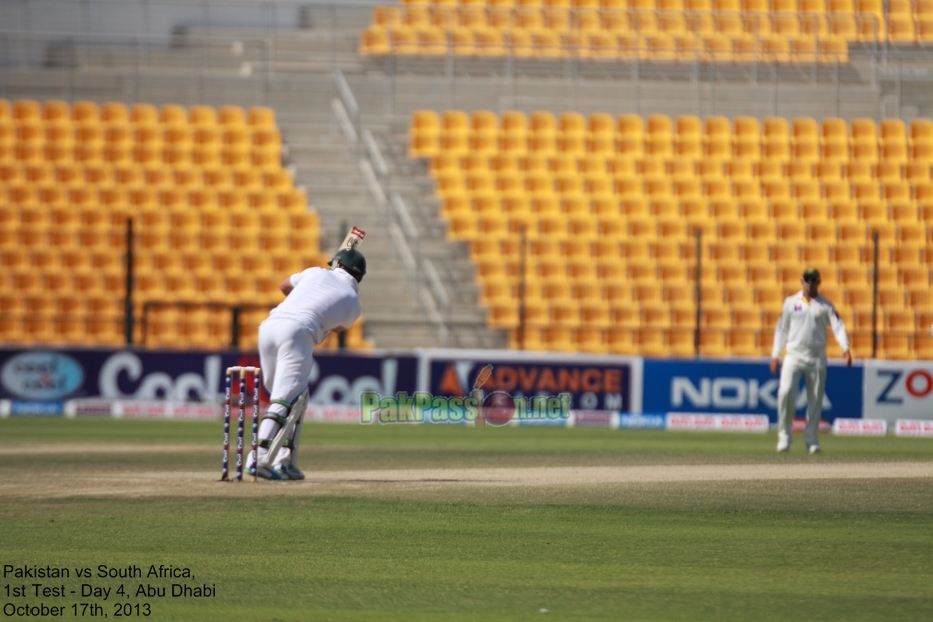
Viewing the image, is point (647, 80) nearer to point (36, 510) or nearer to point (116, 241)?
point (116, 241)

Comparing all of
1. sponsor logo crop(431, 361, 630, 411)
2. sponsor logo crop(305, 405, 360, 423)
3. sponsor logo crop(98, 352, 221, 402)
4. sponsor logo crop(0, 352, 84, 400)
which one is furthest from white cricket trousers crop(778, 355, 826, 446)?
sponsor logo crop(0, 352, 84, 400)

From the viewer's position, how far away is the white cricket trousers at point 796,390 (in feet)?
51.1

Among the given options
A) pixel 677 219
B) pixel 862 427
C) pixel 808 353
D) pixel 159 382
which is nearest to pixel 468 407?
pixel 159 382

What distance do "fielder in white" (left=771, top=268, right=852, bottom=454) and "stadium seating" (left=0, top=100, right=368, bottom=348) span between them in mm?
10767

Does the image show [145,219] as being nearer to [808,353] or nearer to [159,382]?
[159,382]

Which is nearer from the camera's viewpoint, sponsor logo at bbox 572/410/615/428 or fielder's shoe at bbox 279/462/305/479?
fielder's shoe at bbox 279/462/305/479

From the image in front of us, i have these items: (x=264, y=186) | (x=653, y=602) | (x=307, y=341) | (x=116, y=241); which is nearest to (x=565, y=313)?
(x=264, y=186)

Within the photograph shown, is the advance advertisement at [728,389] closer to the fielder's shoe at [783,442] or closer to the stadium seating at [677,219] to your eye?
the stadium seating at [677,219]

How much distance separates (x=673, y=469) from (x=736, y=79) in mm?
19526

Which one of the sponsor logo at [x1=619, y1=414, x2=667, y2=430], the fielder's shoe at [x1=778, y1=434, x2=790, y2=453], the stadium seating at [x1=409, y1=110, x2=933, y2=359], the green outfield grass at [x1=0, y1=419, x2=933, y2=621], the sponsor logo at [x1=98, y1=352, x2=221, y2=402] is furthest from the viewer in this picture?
the stadium seating at [x1=409, y1=110, x2=933, y2=359]

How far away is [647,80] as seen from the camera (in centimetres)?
3089

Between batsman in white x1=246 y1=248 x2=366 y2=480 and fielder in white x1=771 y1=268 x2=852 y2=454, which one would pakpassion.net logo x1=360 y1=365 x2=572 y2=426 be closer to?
fielder in white x1=771 y1=268 x2=852 y2=454

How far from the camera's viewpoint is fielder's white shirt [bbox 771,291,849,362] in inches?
618

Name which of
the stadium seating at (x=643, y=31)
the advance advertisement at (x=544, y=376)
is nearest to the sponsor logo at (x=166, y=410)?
the advance advertisement at (x=544, y=376)
